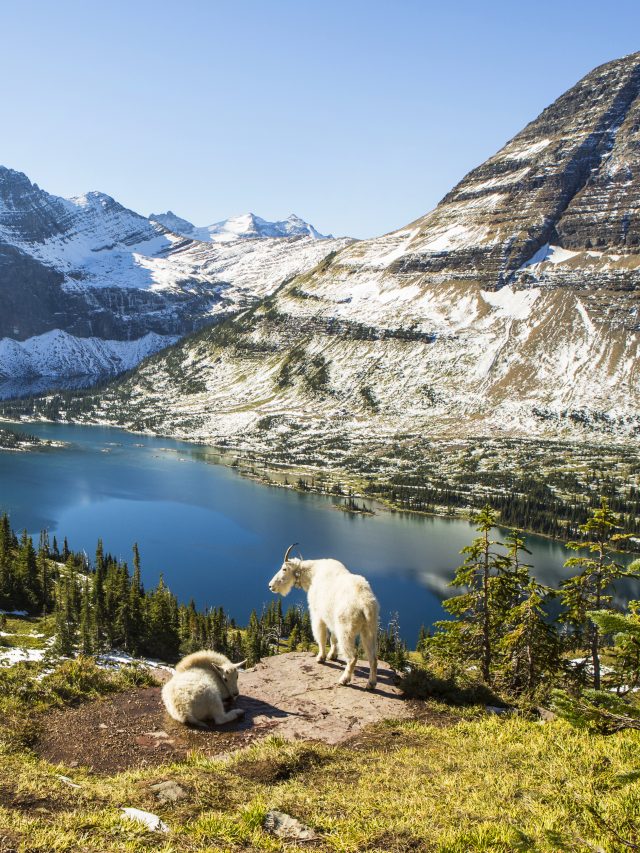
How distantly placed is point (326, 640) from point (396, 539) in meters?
142

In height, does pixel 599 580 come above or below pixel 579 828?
below

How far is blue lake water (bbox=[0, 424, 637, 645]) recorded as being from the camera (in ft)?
398

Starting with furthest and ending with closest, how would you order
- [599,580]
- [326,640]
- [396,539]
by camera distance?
[396,539] < [599,580] < [326,640]

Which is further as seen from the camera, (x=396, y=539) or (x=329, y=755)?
(x=396, y=539)

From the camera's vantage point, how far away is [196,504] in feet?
603

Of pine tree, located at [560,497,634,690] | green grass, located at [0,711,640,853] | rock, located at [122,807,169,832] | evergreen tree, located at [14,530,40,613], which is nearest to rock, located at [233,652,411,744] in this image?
green grass, located at [0,711,640,853]

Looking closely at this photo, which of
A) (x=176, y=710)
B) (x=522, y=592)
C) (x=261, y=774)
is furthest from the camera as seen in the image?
(x=522, y=592)

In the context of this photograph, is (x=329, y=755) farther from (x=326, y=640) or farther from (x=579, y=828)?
(x=326, y=640)

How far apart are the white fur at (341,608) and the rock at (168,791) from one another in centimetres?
681

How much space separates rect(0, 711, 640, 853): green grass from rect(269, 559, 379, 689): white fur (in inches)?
143

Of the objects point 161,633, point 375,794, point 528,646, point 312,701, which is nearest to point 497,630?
point 528,646

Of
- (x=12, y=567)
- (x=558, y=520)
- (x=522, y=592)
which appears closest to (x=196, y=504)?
(x=12, y=567)

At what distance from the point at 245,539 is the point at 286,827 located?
146 meters

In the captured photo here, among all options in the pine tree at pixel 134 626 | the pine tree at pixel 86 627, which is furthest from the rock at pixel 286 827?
the pine tree at pixel 134 626
